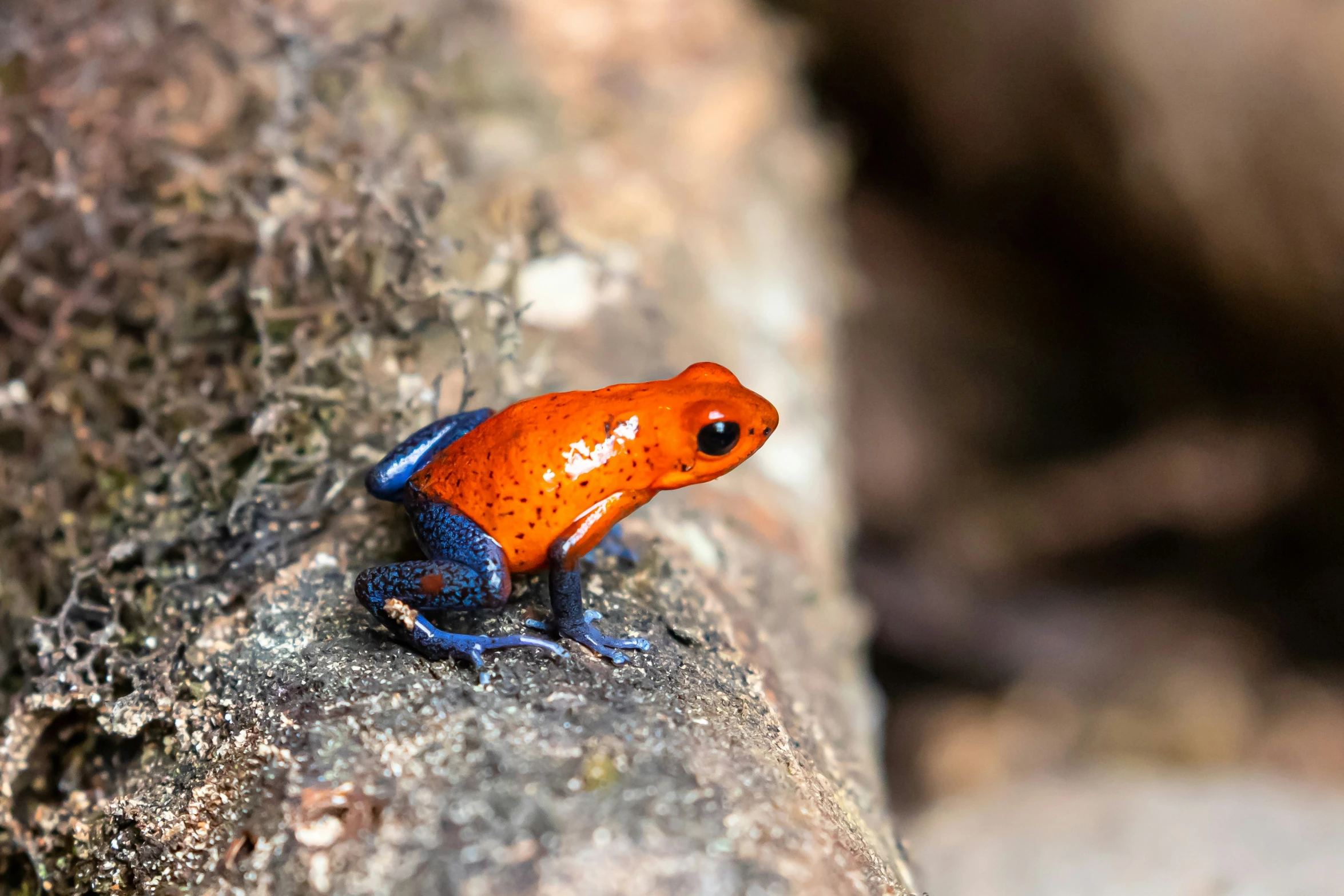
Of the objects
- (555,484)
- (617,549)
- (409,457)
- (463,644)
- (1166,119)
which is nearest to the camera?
(463,644)

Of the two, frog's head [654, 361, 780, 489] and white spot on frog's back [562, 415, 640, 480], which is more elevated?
frog's head [654, 361, 780, 489]

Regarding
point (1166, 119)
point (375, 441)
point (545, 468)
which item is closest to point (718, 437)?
point (545, 468)

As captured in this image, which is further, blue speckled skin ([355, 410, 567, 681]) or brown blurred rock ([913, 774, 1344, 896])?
brown blurred rock ([913, 774, 1344, 896])

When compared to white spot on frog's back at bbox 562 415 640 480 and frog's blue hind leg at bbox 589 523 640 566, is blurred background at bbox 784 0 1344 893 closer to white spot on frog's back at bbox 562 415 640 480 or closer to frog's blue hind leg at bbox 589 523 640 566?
frog's blue hind leg at bbox 589 523 640 566

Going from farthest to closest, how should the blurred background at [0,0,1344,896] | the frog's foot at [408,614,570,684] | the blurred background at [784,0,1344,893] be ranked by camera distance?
1. the blurred background at [784,0,1344,893]
2. the blurred background at [0,0,1344,896]
3. the frog's foot at [408,614,570,684]

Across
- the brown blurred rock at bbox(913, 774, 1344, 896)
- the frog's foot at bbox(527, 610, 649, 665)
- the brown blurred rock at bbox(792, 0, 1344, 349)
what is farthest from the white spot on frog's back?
the brown blurred rock at bbox(792, 0, 1344, 349)

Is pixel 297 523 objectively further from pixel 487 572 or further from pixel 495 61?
pixel 495 61

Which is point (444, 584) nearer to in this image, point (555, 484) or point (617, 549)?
point (555, 484)

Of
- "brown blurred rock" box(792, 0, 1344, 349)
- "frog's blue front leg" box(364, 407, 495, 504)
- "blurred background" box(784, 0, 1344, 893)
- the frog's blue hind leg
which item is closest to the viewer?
"frog's blue front leg" box(364, 407, 495, 504)
